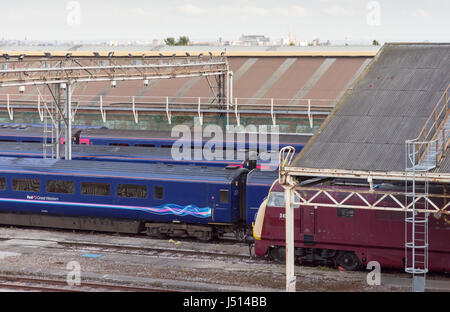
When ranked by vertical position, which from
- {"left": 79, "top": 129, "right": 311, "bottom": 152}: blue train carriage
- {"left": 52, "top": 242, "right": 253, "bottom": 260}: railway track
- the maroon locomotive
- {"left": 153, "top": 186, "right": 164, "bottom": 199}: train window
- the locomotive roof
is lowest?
{"left": 52, "top": 242, "right": 253, "bottom": 260}: railway track

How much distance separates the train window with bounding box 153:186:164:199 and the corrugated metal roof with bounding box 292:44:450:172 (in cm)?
964

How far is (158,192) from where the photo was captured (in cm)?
3072

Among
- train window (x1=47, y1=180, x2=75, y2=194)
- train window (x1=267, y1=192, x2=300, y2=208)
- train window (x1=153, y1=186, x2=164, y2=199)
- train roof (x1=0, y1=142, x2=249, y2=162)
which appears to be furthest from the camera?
train roof (x1=0, y1=142, x2=249, y2=162)

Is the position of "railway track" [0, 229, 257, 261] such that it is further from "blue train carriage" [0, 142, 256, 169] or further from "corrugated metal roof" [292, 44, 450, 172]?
"corrugated metal roof" [292, 44, 450, 172]

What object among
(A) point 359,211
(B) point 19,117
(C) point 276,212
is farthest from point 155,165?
(B) point 19,117

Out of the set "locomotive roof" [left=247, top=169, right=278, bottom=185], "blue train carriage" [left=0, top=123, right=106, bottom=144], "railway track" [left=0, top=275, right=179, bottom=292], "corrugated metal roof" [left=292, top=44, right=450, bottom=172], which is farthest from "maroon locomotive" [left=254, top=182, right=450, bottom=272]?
"blue train carriage" [left=0, top=123, right=106, bottom=144]

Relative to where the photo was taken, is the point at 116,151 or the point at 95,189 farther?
the point at 116,151

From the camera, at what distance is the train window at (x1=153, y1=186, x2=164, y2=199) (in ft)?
101

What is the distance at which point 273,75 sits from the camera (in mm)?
57031

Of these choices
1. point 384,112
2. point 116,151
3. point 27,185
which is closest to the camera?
point 384,112

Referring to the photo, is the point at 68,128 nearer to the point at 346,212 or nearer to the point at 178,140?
the point at 178,140

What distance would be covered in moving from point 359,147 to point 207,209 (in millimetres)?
9996

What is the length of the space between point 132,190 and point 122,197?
0.59m

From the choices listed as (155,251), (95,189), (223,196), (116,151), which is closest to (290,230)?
(223,196)
